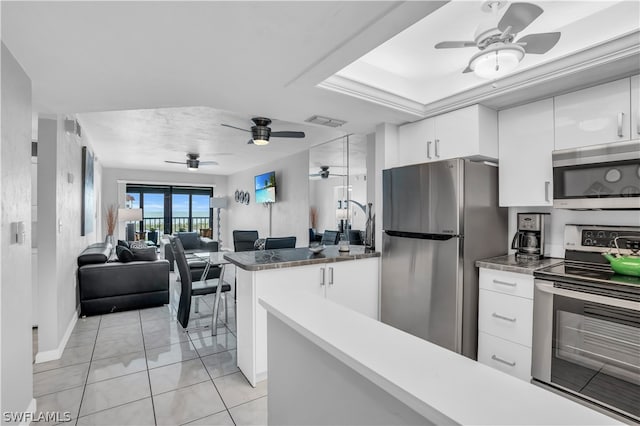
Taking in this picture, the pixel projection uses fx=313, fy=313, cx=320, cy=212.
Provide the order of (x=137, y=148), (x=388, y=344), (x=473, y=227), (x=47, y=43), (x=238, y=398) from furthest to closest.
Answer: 1. (x=137, y=148)
2. (x=473, y=227)
3. (x=238, y=398)
4. (x=47, y=43)
5. (x=388, y=344)

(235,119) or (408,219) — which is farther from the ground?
(235,119)

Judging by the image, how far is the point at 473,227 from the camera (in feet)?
8.14

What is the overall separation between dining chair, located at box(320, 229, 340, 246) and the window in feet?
20.6

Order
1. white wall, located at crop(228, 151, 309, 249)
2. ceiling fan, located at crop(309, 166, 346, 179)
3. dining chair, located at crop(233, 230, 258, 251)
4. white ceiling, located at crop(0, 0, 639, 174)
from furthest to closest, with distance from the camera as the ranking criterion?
white wall, located at crop(228, 151, 309, 249) < dining chair, located at crop(233, 230, 258, 251) < ceiling fan, located at crop(309, 166, 346, 179) < white ceiling, located at crop(0, 0, 639, 174)

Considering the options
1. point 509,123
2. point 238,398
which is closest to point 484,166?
point 509,123

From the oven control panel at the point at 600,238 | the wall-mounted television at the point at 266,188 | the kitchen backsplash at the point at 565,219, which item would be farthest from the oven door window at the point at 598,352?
the wall-mounted television at the point at 266,188

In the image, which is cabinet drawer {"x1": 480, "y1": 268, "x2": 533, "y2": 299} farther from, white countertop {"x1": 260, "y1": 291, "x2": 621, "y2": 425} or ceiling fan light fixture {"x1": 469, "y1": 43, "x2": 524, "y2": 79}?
white countertop {"x1": 260, "y1": 291, "x2": 621, "y2": 425}

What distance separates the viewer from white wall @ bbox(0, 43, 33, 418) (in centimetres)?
155

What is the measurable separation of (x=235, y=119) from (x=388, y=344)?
3.71 m

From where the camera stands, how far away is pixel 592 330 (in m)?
1.86

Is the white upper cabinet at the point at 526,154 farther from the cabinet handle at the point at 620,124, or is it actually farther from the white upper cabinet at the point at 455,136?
the cabinet handle at the point at 620,124

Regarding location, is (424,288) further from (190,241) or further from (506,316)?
(190,241)

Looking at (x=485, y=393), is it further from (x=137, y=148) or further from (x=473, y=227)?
(x=137, y=148)

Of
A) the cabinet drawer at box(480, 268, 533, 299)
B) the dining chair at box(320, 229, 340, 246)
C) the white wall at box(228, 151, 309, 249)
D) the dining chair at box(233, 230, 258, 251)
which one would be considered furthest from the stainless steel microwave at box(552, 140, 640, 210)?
the dining chair at box(233, 230, 258, 251)
